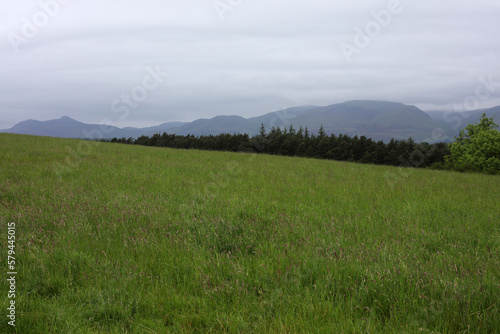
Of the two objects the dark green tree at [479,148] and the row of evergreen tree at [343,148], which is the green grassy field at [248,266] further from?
the row of evergreen tree at [343,148]

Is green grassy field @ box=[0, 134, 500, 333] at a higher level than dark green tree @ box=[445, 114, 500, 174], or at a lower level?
lower

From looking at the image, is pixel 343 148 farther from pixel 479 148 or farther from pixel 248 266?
pixel 248 266

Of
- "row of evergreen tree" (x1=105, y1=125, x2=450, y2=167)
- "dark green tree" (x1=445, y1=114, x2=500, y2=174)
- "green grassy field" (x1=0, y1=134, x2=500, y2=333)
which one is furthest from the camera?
"row of evergreen tree" (x1=105, y1=125, x2=450, y2=167)

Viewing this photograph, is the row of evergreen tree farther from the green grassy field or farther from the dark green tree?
the green grassy field

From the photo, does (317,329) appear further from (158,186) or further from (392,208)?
(158,186)

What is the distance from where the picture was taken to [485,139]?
49.0m

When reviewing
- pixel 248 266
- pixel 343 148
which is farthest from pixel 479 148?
pixel 248 266

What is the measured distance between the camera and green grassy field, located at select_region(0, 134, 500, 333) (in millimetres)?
2625

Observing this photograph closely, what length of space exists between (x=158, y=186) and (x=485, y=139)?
198 ft

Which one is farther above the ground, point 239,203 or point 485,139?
point 485,139

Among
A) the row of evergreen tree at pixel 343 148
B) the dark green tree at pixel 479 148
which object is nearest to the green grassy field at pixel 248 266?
the dark green tree at pixel 479 148

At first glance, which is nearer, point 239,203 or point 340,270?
point 340,270

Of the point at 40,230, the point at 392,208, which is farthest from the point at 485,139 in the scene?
the point at 40,230

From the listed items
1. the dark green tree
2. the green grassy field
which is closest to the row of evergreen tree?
the dark green tree
